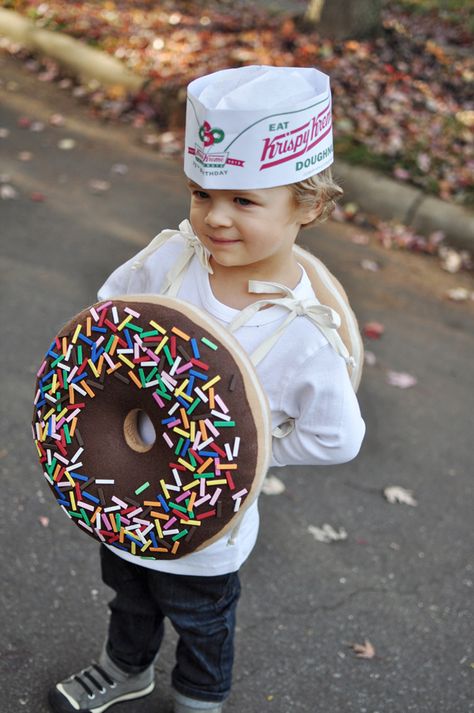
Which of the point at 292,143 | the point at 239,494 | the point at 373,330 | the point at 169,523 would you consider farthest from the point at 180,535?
the point at 373,330

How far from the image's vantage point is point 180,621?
6.82 ft

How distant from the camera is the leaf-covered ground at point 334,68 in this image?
21.2 ft

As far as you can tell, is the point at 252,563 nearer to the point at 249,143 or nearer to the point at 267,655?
the point at 267,655

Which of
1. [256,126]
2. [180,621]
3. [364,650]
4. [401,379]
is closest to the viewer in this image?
[256,126]

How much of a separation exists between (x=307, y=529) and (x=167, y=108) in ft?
15.8

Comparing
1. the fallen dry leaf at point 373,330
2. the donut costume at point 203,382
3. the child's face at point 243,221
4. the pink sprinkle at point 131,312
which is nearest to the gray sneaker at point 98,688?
the donut costume at point 203,382

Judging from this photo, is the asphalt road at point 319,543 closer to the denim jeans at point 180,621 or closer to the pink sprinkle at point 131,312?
the denim jeans at point 180,621

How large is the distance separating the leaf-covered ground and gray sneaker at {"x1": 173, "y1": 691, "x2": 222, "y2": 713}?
454cm

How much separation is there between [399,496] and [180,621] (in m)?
1.64

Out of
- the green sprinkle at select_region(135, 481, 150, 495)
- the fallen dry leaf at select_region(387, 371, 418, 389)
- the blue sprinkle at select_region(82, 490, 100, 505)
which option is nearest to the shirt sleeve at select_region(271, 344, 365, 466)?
the green sprinkle at select_region(135, 481, 150, 495)

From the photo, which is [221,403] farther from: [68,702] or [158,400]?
[68,702]

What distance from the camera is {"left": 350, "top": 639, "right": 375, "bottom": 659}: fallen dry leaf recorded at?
2.75 m

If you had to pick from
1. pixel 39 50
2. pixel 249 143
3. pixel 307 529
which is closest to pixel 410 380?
pixel 307 529

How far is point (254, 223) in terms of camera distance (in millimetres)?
1711
